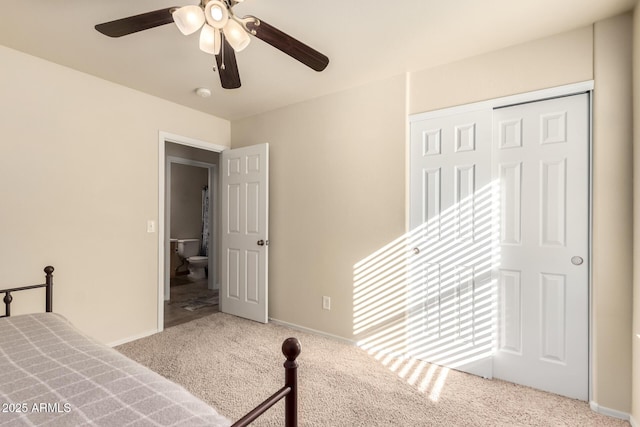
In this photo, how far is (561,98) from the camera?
2.10 m

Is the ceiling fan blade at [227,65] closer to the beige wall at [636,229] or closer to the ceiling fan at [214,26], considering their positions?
the ceiling fan at [214,26]

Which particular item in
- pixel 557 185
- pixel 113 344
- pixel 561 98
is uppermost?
pixel 561 98

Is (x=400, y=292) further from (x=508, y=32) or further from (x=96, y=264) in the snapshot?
(x=96, y=264)

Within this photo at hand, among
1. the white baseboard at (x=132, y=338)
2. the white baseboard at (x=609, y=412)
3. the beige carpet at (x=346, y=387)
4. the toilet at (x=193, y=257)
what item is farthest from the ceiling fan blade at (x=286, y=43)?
the toilet at (x=193, y=257)

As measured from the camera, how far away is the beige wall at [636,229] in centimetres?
172

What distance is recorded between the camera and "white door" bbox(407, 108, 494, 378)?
7.65 feet

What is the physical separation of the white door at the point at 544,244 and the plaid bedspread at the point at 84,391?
218 centimetres

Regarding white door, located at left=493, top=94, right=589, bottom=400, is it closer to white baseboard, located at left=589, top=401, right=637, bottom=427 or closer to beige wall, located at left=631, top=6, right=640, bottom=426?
white baseboard, located at left=589, top=401, right=637, bottom=427

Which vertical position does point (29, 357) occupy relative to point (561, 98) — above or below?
below

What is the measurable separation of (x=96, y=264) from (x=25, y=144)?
Answer: 1.07 meters

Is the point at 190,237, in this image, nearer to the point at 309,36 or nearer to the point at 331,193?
the point at 331,193

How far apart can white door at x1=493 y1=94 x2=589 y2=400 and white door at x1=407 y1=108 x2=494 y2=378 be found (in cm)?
11

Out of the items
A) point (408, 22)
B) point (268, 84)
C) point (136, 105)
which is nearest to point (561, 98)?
point (408, 22)

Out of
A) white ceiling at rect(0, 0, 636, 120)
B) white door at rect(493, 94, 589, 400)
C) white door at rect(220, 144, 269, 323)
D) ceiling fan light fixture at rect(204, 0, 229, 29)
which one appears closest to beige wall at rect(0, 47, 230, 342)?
white ceiling at rect(0, 0, 636, 120)
